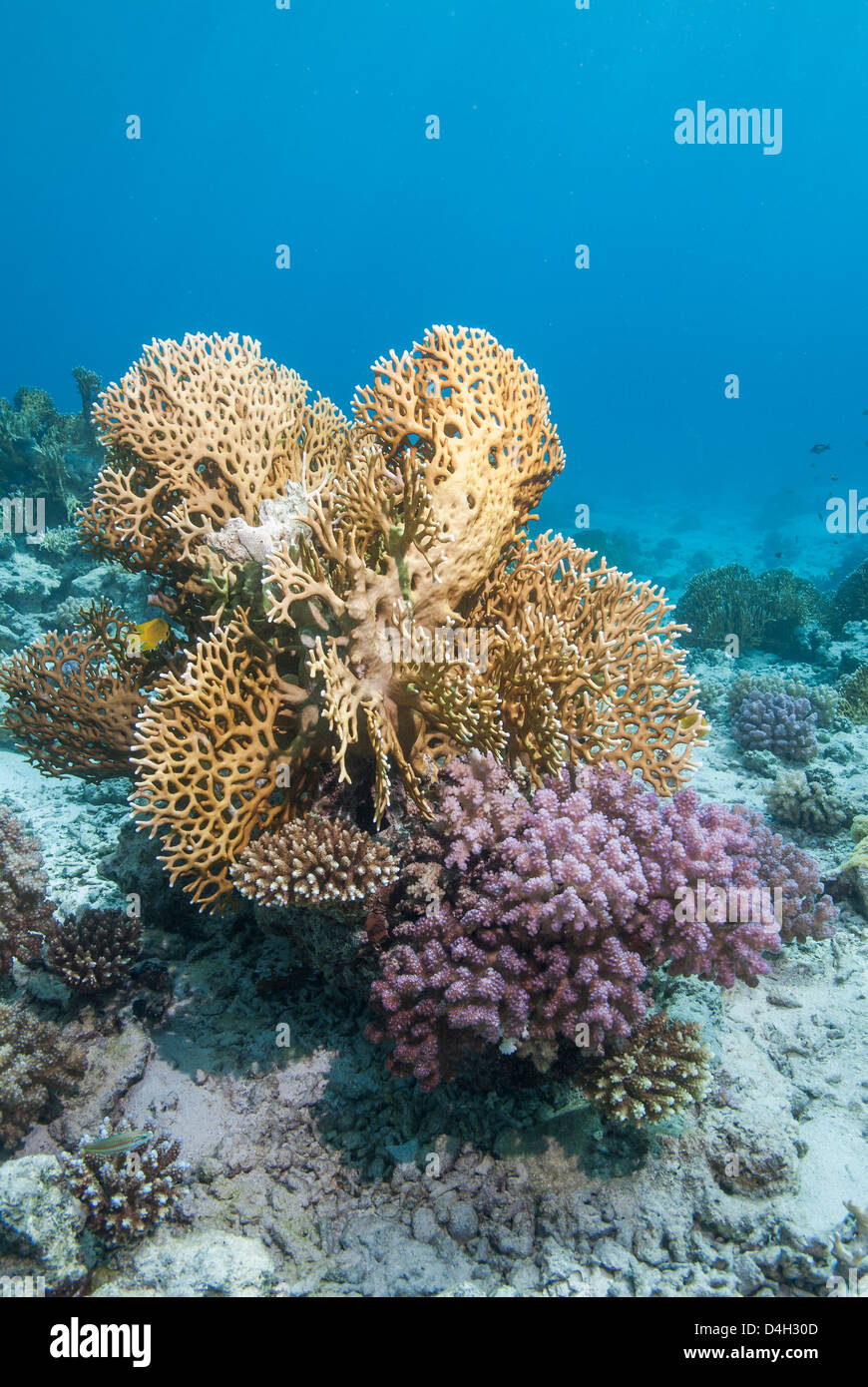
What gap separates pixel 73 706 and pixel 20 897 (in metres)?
1.51

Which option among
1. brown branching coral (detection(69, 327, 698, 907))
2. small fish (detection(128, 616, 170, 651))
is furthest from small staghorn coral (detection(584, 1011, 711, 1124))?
small fish (detection(128, 616, 170, 651))

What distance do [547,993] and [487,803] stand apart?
1090 millimetres

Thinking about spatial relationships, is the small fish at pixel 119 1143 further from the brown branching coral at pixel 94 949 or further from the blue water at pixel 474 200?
the blue water at pixel 474 200

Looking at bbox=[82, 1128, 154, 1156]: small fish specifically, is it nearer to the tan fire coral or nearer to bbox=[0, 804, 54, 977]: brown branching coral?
bbox=[0, 804, 54, 977]: brown branching coral

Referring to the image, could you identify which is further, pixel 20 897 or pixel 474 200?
pixel 474 200

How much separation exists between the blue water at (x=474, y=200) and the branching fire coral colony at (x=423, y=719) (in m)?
87.3

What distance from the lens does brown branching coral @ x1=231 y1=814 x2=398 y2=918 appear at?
353 centimetres

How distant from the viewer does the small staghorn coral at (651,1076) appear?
132 inches

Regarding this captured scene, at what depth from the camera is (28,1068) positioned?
385 cm

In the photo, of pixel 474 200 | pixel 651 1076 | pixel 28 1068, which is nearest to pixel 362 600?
pixel 651 1076

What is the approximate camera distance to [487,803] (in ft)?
12.6

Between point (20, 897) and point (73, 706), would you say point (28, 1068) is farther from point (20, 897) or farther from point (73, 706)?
point (73, 706)

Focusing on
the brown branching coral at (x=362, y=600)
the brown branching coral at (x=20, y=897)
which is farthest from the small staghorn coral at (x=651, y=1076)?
the brown branching coral at (x=20, y=897)
